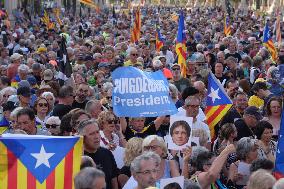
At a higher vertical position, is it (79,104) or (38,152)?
(38,152)

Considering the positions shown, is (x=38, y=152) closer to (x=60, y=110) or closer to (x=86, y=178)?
(x=86, y=178)

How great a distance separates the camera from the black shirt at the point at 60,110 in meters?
9.50

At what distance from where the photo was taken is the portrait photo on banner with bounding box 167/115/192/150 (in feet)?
23.9

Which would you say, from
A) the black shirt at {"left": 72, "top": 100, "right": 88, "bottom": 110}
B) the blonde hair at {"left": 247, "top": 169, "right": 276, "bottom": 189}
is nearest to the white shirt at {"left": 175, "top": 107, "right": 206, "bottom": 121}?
the black shirt at {"left": 72, "top": 100, "right": 88, "bottom": 110}

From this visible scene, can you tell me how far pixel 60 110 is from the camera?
9562 millimetres

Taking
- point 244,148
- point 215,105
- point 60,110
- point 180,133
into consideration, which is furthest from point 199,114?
point 244,148

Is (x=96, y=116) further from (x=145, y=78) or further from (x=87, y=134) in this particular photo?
(x=87, y=134)

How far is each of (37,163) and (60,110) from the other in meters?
3.84

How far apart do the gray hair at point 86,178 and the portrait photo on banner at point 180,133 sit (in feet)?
6.54

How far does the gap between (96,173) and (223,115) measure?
450 cm

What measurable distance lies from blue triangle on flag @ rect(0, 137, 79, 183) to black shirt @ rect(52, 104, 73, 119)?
364 cm

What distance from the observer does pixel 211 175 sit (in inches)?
256

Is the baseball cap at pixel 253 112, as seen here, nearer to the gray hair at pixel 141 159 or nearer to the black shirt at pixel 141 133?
the black shirt at pixel 141 133

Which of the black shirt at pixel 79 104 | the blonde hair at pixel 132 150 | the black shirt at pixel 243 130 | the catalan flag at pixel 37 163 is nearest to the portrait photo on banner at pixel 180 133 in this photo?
the blonde hair at pixel 132 150
